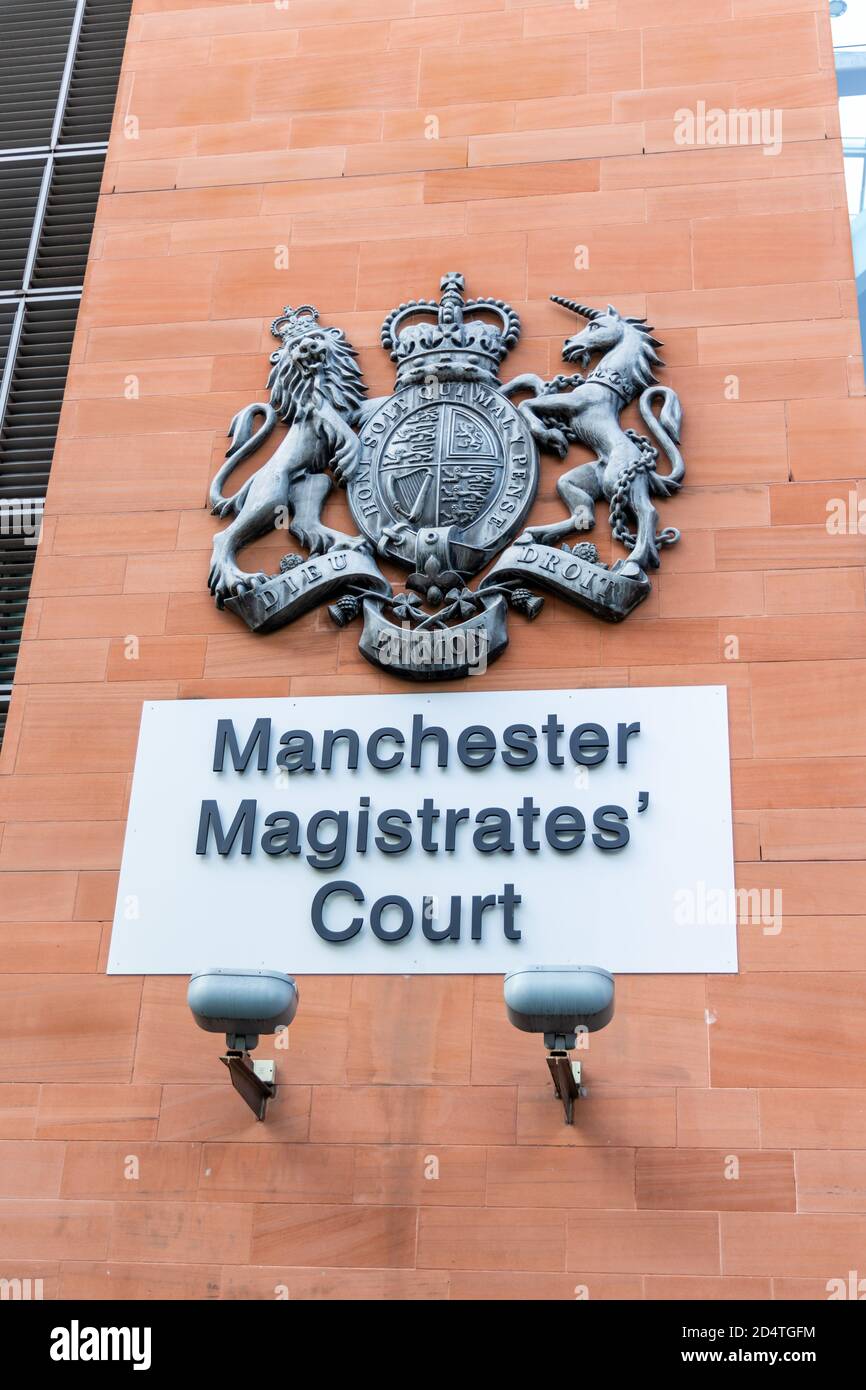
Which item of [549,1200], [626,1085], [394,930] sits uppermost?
→ [394,930]

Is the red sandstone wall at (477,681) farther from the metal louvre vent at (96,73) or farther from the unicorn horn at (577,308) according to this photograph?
the metal louvre vent at (96,73)

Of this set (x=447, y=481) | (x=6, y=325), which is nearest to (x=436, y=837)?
(x=447, y=481)

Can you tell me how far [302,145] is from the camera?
1138 centimetres

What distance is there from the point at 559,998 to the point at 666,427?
395 cm

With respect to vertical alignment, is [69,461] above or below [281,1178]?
above

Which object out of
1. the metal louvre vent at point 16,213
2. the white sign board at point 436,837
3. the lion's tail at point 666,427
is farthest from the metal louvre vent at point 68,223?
the lion's tail at point 666,427

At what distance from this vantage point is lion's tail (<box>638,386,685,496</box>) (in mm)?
9523

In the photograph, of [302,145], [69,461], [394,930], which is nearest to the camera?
[394,930]

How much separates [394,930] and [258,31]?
22.8 ft

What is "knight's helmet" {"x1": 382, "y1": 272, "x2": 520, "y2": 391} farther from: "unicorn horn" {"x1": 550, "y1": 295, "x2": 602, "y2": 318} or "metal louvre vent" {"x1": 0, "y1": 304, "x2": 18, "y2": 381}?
"metal louvre vent" {"x1": 0, "y1": 304, "x2": 18, "y2": 381}

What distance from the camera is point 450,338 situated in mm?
10125

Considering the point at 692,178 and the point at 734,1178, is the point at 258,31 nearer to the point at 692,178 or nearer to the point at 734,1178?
the point at 692,178
